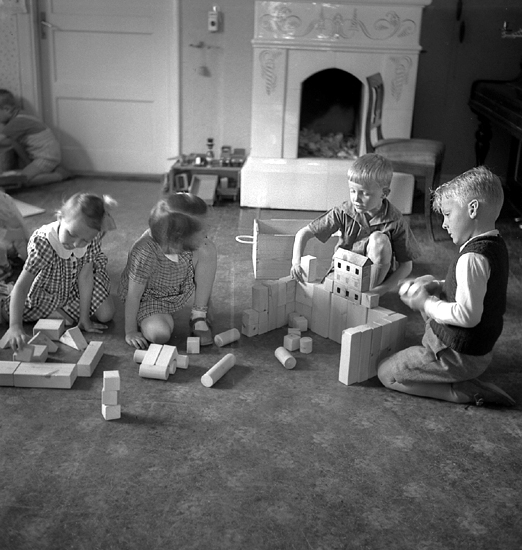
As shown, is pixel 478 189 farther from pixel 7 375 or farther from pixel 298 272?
pixel 7 375

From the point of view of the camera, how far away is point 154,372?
2586mm

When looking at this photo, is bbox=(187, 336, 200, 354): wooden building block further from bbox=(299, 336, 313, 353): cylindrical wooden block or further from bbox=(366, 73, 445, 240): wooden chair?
bbox=(366, 73, 445, 240): wooden chair

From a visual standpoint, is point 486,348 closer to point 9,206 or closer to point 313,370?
point 313,370

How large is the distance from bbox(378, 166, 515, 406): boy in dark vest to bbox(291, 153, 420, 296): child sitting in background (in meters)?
0.51

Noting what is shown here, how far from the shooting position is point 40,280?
2967 mm

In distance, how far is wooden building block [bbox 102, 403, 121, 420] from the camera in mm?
2305

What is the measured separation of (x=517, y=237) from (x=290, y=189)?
63.3 inches

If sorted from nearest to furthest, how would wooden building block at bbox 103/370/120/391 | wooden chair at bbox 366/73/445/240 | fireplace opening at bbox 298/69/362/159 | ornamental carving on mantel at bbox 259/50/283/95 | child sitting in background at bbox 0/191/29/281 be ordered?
wooden building block at bbox 103/370/120/391
child sitting in background at bbox 0/191/29/281
wooden chair at bbox 366/73/445/240
ornamental carving on mantel at bbox 259/50/283/95
fireplace opening at bbox 298/69/362/159

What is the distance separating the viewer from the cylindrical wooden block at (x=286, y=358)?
2.73m

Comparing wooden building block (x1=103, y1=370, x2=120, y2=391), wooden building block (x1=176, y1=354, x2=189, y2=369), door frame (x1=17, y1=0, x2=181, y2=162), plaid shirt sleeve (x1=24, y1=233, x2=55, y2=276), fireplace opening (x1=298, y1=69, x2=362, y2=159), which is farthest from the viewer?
door frame (x1=17, y1=0, x2=181, y2=162)

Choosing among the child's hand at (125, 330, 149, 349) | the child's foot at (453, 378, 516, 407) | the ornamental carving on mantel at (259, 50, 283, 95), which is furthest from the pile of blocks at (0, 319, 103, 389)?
the ornamental carving on mantel at (259, 50, 283, 95)

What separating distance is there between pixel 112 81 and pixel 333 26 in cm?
199

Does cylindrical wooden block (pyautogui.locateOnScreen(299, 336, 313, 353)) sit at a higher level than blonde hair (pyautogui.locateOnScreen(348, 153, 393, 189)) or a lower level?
lower

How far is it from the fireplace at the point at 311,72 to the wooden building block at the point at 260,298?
224cm
